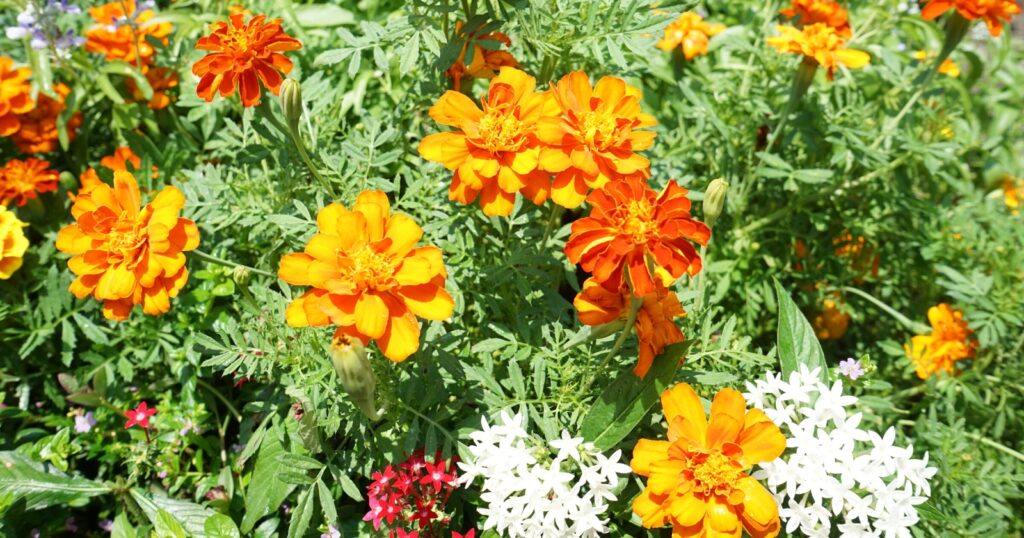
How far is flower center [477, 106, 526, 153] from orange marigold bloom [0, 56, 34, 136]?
60.0 inches

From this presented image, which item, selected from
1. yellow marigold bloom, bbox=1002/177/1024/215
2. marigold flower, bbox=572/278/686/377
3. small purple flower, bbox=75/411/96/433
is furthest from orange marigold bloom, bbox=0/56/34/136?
yellow marigold bloom, bbox=1002/177/1024/215

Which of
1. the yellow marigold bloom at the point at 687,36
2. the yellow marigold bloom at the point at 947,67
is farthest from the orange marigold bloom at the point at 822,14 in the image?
the yellow marigold bloom at the point at 947,67

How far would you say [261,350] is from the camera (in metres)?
1.45

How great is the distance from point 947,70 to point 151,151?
245 cm

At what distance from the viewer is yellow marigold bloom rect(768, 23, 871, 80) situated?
1.76 metres

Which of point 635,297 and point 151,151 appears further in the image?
point 151,151

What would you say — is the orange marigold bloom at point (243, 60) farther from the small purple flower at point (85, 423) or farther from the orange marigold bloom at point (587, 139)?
the small purple flower at point (85, 423)

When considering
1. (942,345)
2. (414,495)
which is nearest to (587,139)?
(414,495)

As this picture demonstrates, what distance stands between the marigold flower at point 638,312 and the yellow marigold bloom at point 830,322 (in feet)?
4.04

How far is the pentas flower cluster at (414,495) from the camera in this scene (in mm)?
1391

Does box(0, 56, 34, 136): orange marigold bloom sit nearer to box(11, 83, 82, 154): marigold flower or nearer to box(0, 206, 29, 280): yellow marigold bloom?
box(11, 83, 82, 154): marigold flower

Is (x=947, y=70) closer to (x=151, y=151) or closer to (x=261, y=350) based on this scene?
(x=261, y=350)

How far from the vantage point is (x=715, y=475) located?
1155 mm

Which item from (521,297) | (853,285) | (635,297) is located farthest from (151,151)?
(853,285)
